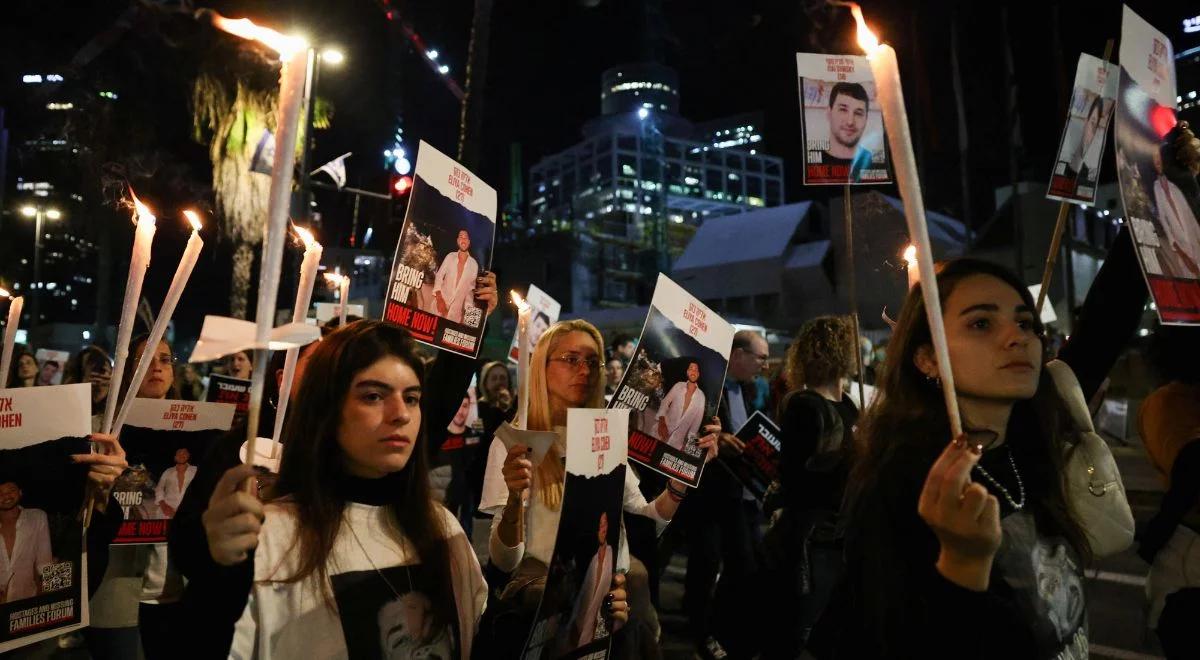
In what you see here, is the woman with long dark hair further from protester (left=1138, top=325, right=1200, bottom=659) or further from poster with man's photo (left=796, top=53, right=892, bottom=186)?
poster with man's photo (left=796, top=53, right=892, bottom=186)

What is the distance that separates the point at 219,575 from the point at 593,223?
246 feet

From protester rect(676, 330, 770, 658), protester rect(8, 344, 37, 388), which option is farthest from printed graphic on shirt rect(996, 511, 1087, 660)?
protester rect(8, 344, 37, 388)

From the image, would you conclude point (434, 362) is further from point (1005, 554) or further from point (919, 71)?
point (919, 71)

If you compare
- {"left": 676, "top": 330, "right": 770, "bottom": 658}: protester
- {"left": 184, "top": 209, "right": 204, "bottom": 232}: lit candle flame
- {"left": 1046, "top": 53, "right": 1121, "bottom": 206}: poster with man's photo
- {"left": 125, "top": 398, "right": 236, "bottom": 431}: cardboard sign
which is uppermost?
{"left": 1046, "top": 53, "right": 1121, "bottom": 206}: poster with man's photo

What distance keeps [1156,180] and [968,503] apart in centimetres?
190

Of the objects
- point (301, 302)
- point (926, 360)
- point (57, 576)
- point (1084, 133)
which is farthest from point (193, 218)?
point (1084, 133)

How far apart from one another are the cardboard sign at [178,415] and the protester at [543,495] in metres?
1.55

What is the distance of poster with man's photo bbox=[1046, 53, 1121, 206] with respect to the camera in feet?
13.4

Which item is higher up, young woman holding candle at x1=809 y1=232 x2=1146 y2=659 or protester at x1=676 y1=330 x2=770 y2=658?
young woman holding candle at x1=809 y1=232 x2=1146 y2=659

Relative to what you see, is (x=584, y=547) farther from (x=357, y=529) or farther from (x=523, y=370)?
(x=523, y=370)

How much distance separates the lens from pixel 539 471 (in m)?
3.64

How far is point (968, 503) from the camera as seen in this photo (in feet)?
5.21

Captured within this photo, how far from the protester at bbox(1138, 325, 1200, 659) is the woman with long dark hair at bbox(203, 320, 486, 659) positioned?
2563 millimetres

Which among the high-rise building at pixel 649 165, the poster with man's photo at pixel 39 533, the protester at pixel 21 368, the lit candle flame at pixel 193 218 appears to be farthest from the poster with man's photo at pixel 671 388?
the high-rise building at pixel 649 165
